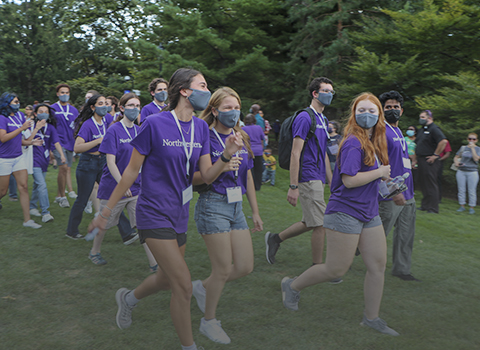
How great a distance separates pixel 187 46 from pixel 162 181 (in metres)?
16.6

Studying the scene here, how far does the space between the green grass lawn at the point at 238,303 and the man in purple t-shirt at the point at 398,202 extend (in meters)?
0.30

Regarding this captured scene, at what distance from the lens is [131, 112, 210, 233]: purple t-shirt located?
290cm

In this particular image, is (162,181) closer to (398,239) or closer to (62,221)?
(398,239)

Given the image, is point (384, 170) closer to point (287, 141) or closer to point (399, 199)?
point (399, 199)

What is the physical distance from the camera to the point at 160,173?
293 cm

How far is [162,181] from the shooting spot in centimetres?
293

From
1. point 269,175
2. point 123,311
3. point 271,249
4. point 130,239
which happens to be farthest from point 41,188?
point 269,175

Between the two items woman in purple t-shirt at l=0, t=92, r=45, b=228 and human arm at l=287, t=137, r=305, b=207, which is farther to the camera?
woman in purple t-shirt at l=0, t=92, r=45, b=228

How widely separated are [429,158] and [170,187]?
834 centimetres

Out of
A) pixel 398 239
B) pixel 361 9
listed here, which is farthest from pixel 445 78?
pixel 398 239

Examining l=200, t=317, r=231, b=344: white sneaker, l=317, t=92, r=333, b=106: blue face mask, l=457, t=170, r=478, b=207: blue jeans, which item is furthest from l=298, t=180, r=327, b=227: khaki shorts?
l=457, t=170, r=478, b=207: blue jeans

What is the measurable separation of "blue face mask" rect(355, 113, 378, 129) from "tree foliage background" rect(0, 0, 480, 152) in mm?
7596

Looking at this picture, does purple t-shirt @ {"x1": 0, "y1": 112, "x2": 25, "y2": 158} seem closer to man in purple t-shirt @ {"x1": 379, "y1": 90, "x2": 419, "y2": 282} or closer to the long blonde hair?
the long blonde hair

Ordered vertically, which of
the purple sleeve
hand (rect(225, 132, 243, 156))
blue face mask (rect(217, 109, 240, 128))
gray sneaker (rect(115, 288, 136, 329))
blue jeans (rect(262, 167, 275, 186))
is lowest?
blue jeans (rect(262, 167, 275, 186))
